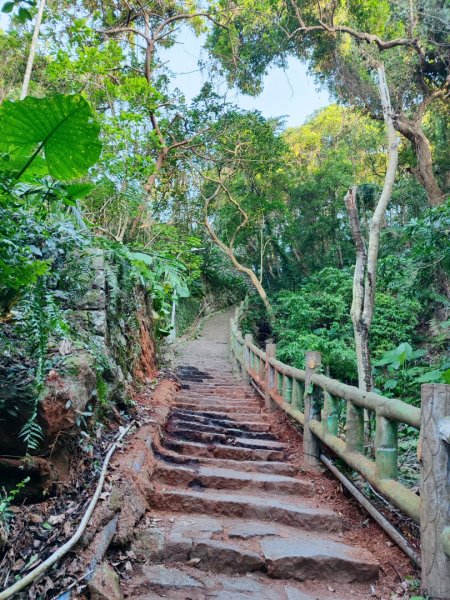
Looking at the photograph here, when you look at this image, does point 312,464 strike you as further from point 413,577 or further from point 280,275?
point 280,275

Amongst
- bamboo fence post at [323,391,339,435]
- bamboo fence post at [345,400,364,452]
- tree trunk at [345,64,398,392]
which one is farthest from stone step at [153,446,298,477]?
tree trunk at [345,64,398,392]

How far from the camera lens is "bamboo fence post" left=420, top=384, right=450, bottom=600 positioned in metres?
1.87

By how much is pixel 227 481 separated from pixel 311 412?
3.59ft

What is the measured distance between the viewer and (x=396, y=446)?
245 centimetres

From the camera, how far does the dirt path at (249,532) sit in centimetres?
229

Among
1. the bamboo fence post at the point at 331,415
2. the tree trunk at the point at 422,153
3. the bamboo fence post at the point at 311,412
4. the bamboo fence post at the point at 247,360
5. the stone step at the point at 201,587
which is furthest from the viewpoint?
the tree trunk at the point at 422,153

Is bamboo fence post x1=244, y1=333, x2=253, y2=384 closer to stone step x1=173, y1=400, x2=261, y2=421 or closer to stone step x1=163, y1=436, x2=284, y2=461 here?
stone step x1=173, y1=400, x2=261, y2=421

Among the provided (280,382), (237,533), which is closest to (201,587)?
(237,533)

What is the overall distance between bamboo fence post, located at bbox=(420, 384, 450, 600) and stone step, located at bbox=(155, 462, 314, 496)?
154 centimetres

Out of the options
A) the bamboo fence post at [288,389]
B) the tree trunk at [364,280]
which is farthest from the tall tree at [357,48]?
the bamboo fence post at [288,389]

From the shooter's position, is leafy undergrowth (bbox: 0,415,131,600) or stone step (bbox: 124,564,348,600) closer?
leafy undergrowth (bbox: 0,415,131,600)

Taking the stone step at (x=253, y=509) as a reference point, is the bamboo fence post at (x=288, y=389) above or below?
above

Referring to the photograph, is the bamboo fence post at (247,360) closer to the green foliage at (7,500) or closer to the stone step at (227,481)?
the stone step at (227,481)

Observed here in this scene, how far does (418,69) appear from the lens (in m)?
11.7
